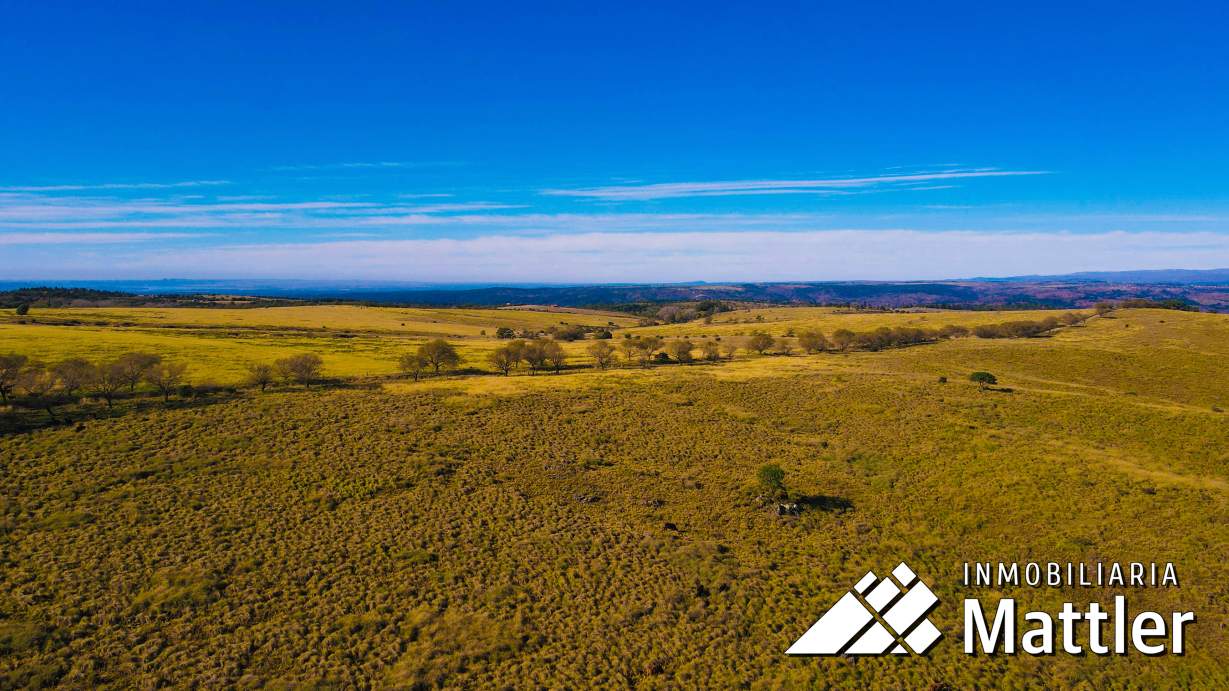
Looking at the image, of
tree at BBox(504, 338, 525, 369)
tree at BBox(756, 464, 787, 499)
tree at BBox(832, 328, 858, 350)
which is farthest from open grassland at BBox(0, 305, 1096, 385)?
tree at BBox(756, 464, 787, 499)

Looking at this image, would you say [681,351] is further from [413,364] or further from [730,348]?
[413,364]

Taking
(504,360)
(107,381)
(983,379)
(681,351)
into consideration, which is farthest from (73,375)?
(983,379)

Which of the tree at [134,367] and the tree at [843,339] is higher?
the tree at [134,367]

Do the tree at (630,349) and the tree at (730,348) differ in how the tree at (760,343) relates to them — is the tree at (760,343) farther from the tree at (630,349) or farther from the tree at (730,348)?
the tree at (630,349)

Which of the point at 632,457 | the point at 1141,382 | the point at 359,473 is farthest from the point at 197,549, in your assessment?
the point at 1141,382

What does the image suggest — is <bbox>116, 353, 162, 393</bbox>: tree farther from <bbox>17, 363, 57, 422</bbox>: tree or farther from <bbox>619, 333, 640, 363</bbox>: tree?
<bbox>619, 333, 640, 363</bbox>: tree

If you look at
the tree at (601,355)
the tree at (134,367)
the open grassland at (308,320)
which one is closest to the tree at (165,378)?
the tree at (134,367)

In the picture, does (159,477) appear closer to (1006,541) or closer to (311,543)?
(311,543)
